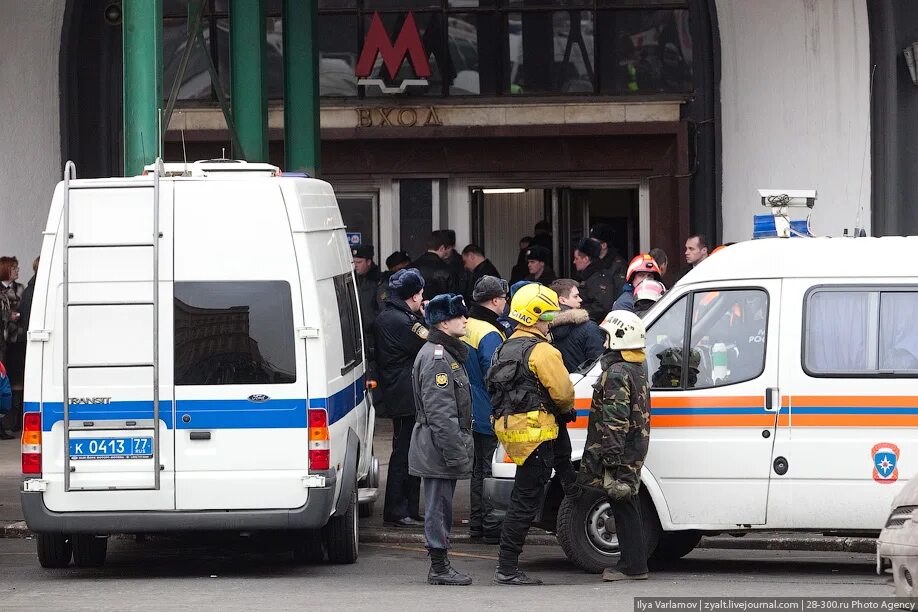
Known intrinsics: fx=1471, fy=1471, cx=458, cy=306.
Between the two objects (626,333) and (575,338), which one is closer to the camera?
(626,333)

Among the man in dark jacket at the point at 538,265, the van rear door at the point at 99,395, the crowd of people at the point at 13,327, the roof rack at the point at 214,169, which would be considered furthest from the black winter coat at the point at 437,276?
the van rear door at the point at 99,395

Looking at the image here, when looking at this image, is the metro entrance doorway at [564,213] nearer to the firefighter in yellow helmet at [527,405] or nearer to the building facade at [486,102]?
the building facade at [486,102]

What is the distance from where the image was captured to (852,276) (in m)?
9.18

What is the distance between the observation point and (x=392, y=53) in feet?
61.6

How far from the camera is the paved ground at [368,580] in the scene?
8508 mm

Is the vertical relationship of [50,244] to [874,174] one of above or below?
below

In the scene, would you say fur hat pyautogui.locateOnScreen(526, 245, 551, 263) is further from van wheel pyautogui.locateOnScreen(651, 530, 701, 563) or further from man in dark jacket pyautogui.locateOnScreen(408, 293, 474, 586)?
man in dark jacket pyautogui.locateOnScreen(408, 293, 474, 586)

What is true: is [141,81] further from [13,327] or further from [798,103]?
[798,103]

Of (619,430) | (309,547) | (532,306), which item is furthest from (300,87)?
(619,430)

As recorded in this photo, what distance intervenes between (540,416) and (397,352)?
9.55 feet

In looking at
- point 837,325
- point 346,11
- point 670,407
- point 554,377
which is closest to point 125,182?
point 554,377

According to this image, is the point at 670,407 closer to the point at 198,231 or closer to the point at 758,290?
the point at 758,290

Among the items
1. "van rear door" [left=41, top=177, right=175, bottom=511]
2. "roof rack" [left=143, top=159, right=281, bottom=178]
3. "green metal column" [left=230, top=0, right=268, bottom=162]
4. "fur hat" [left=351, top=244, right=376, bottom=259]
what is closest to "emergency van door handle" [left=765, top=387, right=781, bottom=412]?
"roof rack" [left=143, top=159, right=281, bottom=178]

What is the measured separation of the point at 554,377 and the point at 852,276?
2.00 m
